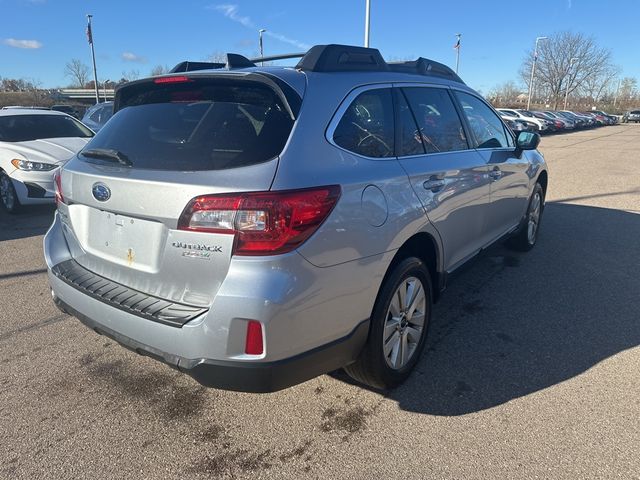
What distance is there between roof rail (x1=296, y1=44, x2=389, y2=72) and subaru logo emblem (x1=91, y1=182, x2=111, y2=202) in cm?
118

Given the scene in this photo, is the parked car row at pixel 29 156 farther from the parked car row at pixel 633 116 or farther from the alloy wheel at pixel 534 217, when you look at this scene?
the parked car row at pixel 633 116

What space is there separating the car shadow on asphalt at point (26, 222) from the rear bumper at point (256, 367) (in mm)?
4993

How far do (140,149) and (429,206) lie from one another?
1.66 m

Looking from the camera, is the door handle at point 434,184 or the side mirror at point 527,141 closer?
the door handle at point 434,184

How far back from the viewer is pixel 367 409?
2771mm

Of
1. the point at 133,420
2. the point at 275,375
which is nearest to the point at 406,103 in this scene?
the point at 275,375

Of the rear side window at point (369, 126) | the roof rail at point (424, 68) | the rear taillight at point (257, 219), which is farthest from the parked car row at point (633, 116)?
the rear taillight at point (257, 219)

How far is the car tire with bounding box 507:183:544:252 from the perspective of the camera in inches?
211

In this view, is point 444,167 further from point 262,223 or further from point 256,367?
point 256,367

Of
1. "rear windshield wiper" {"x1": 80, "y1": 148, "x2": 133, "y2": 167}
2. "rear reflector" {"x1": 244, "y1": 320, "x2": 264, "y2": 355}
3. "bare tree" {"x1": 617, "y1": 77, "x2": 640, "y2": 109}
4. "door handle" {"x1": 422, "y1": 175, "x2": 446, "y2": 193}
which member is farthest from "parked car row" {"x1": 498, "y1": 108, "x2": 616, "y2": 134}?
"bare tree" {"x1": 617, "y1": 77, "x2": 640, "y2": 109}

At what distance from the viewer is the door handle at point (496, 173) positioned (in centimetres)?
401

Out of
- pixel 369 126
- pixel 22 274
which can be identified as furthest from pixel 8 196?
pixel 369 126

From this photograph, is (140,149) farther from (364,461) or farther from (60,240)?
(364,461)

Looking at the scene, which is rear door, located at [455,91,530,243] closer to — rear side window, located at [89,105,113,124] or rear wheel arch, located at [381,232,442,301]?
rear wheel arch, located at [381,232,442,301]
